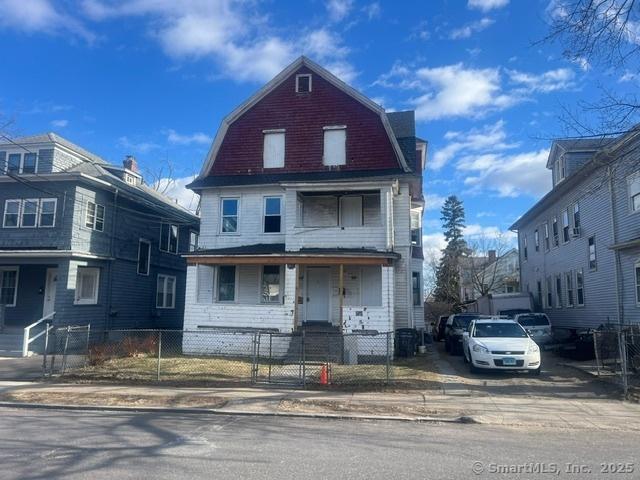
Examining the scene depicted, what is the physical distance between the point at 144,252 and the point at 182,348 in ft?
29.0

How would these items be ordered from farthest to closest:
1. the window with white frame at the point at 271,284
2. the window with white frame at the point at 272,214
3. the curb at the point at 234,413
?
the window with white frame at the point at 272,214
the window with white frame at the point at 271,284
the curb at the point at 234,413

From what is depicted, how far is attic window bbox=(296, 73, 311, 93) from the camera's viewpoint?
22.0m

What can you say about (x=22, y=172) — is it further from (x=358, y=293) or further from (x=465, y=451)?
(x=465, y=451)

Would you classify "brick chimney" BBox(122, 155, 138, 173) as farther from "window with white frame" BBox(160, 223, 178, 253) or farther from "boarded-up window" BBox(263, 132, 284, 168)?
"boarded-up window" BBox(263, 132, 284, 168)

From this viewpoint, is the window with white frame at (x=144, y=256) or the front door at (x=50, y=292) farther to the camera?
the window with white frame at (x=144, y=256)

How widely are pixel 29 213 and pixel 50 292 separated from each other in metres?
3.63

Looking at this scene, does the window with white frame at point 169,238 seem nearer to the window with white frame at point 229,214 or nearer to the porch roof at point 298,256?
the window with white frame at point 229,214

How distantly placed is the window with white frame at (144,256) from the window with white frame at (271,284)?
8.52 metres

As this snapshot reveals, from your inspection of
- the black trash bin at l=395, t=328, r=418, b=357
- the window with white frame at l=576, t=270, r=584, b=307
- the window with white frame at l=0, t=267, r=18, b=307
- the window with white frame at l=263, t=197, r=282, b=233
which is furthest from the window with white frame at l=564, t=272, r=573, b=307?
the window with white frame at l=0, t=267, r=18, b=307

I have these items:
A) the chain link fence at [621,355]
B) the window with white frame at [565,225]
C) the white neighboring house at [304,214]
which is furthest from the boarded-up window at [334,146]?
the window with white frame at [565,225]

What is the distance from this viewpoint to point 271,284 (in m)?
20.5

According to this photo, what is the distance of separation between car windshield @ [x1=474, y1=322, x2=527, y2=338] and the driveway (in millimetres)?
1098

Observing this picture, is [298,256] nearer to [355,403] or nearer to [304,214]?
[304,214]

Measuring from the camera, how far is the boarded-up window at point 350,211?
20156mm
